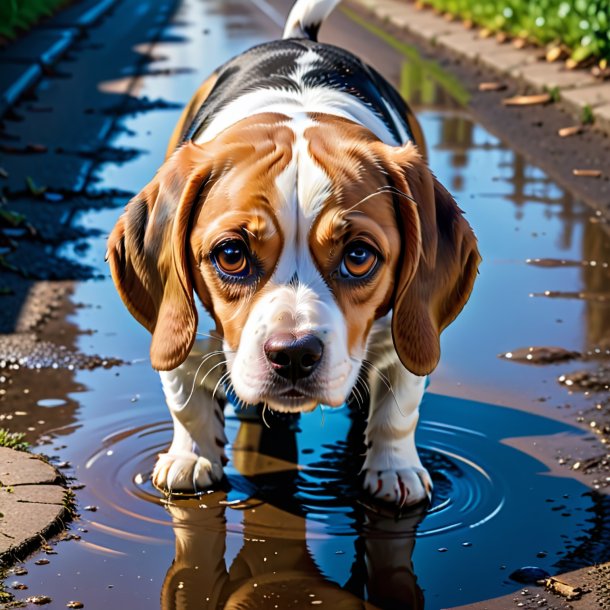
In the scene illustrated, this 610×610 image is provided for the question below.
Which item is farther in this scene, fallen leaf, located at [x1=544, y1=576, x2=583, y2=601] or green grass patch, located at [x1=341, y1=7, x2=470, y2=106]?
green grass patch, located at [x1=341, y1=7, x2=470, y2=106]

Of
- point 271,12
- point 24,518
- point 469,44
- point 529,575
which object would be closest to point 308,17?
point 24,518

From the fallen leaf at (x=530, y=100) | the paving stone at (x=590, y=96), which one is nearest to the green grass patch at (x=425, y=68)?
the fallen leaf at (x=530, y=100)

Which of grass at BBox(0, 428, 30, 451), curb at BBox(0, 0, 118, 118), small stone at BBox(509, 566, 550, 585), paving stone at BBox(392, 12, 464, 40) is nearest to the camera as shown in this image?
small stone at BBox(509, 566, 550, 585)

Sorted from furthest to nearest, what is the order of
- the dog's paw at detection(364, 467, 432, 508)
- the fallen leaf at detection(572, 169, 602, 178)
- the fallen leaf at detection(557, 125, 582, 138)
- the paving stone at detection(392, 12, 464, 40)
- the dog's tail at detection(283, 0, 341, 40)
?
the paving stone at detection(392, 12, 464, 40), the fallen leaf at detection(557, 125, 582, 138), the fallen leaf at detection(572, 169, 602, 178), the dog's tail at detection(283, 0, 341, 40), the dog's paw at detection(364, 467, 432, 508)

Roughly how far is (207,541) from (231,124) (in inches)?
55.2

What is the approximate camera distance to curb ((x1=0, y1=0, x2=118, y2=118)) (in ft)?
36.7

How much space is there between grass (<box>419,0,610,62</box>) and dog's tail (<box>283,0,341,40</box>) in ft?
17.9

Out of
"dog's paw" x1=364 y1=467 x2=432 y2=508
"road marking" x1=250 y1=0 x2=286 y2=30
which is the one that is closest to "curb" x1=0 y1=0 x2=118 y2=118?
"road marking" x1=250 y1=0 x2=286 y2=30

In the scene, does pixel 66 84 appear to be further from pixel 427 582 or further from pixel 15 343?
pixel 427 582

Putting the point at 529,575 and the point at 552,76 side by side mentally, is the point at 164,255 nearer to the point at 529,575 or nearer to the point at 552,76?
the point at 529,575

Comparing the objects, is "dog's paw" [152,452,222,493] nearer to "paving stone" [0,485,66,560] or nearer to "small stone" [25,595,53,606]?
"paving stone" [0,485,66,560]

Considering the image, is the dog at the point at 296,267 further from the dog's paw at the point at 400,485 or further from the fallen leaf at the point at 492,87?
the fallen leaf at the point at 492,87

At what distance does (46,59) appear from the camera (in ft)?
43.3

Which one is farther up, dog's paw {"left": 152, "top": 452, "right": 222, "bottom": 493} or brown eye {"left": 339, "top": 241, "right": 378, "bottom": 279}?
brown eye {"left": 339, "top": 241, "right": 378, "bottom": 279}
